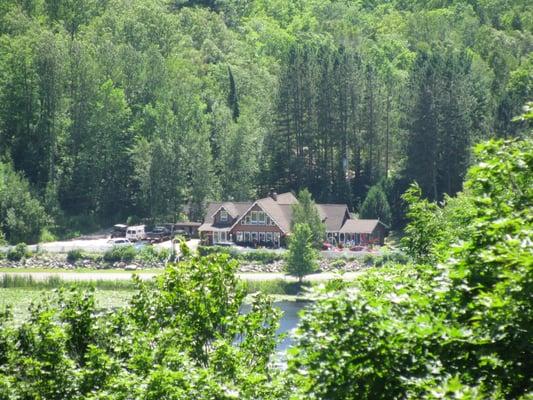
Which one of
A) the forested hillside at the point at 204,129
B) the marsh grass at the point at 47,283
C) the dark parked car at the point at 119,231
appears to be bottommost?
the marsh grass at the point at 47,283

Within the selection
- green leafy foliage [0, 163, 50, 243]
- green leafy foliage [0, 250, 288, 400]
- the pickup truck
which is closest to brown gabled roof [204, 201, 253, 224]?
the pickup truck

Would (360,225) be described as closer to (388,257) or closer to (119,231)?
(388,257)

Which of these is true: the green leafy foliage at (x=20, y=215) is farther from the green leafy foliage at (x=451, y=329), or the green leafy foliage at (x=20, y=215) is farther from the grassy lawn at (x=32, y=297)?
the green leafy foliage at (x=451, y=329)

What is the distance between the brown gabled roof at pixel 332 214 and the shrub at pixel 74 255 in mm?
13840

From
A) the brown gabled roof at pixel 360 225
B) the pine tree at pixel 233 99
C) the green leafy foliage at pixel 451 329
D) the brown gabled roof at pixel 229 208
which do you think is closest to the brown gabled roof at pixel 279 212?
the brown gabled roof at pixel 229 208

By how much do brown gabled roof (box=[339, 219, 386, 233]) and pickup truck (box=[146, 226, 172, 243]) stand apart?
33.5 ft

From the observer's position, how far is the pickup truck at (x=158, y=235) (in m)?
77.4

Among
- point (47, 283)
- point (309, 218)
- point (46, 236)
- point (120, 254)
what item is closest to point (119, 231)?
point (46, 236)

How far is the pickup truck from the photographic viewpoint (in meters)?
77.4

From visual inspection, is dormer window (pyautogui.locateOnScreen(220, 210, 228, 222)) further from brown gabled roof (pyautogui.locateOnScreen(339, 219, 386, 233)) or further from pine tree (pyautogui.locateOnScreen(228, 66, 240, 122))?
pine tree (pyautogui.locateOnScreen(228, 66, 240, 122))

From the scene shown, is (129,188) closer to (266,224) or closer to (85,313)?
(266,224)

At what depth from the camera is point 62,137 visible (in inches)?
3361

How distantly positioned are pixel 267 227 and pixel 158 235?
6662 millimetres

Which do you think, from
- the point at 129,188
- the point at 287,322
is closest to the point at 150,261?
the point at 129,188
